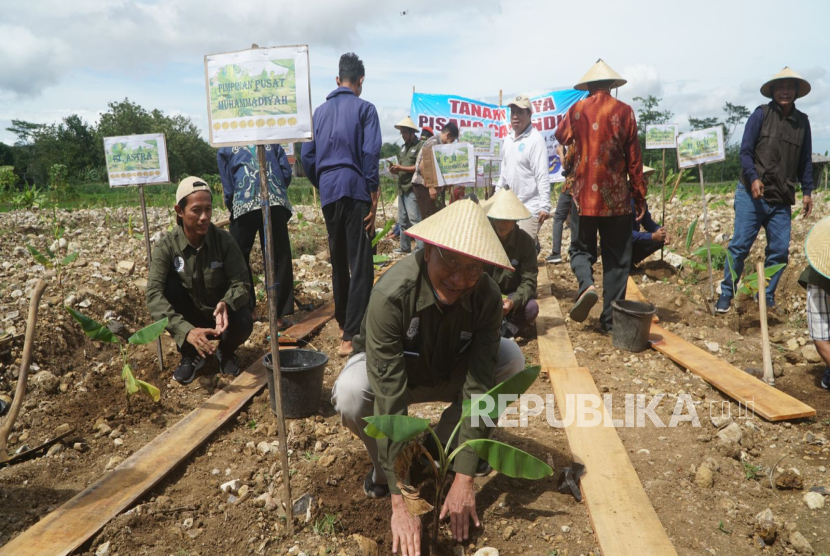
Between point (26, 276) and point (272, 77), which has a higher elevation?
point (272, 77)

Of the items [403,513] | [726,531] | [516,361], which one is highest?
[516,361]

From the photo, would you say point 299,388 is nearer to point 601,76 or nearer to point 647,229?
point 601,76

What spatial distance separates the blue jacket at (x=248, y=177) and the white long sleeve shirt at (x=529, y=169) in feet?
7.54

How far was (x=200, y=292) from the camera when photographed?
12.9 ft

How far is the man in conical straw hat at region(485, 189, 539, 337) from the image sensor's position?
396 cm

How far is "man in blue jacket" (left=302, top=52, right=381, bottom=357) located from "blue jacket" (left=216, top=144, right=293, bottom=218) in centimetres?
58

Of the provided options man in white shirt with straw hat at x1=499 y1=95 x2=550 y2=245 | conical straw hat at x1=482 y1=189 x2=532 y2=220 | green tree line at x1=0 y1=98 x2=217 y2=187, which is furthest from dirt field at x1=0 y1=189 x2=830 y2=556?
green tree line at x1=0 y1=98 x2=217 y2=187

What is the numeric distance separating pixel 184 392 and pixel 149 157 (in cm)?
170

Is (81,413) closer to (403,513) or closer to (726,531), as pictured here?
(403,513)

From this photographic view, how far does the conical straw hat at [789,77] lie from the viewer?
4.58 m

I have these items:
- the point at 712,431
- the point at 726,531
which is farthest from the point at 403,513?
the point at 712,431

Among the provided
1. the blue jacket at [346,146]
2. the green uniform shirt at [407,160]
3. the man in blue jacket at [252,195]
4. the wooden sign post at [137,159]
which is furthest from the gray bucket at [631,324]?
the green uniform shirt at [407,160]

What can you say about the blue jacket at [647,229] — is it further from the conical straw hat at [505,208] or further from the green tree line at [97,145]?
the green tree line at [97,145]

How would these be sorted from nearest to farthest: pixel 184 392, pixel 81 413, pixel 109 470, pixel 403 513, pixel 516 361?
pixel 403 513 → pixel 516 361 → pixel 109 470 → pixel 81 413 → pixel 184 392
